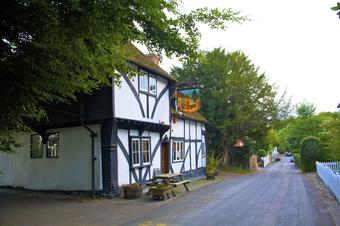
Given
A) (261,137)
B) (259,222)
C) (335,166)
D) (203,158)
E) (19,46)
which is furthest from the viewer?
(261,137)

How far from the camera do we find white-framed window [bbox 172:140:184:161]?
76.0 feet

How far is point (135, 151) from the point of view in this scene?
1802 centimetres

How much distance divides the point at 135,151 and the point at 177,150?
6.08 m

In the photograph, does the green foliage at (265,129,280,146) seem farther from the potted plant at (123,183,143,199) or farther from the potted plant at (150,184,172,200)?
the potted plant at (123,183,143,199)

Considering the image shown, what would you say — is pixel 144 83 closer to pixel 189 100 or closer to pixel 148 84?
pixel 148 84

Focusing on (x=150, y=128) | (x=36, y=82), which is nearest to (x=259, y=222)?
(x=36, y=82)

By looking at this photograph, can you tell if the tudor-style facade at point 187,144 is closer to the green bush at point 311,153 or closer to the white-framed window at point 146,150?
the white-framed window at point 146,150

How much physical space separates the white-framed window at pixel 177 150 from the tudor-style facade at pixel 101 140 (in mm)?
2444

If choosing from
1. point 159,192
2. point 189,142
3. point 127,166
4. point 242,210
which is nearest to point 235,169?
point 189,142

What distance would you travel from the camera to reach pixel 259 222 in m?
10.2

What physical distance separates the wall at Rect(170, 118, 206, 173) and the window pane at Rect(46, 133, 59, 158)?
699 cm

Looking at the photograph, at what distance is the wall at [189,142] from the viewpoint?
77.0ft

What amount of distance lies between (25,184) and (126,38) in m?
13.1

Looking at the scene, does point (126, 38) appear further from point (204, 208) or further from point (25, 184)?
point (25, 184)
